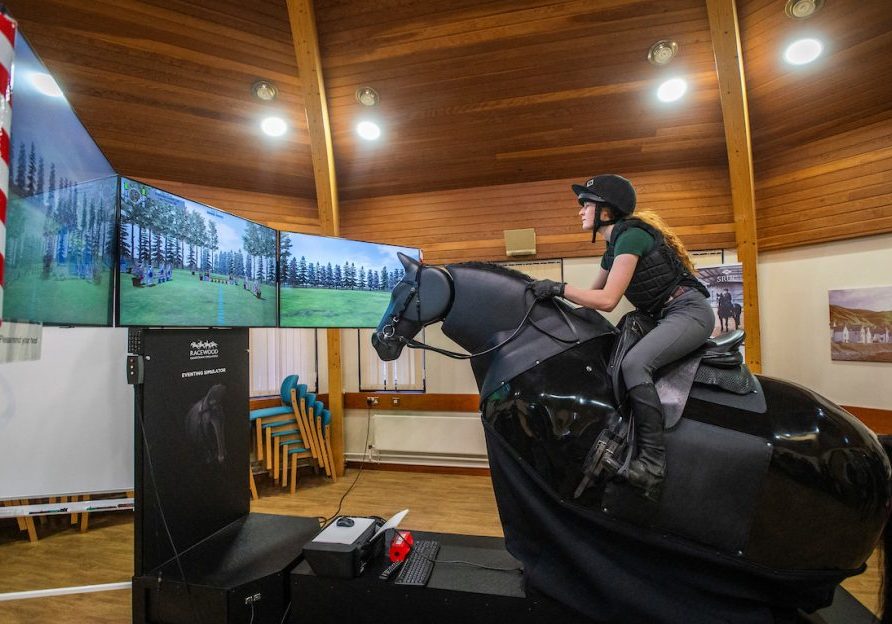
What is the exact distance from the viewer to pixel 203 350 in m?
2.01

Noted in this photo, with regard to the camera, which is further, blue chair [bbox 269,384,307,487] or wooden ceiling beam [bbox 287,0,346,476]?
blue chair [bbox 269,384,307,487]

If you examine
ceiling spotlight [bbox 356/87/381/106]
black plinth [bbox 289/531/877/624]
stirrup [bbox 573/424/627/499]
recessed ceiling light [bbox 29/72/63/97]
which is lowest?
black plinth [bbox 289/531/877/624]

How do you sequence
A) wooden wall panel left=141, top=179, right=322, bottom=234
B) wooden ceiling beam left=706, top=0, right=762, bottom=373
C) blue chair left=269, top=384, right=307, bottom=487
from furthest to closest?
1. wooden wall panel left=141, top=179, right=322, bottom=234
2. blue chair left=269, top=384, right=307, bottom=487
3. wooden ceiling beam left=706, top=0, right=762, bottom=373

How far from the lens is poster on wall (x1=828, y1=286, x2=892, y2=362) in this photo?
10.0ft

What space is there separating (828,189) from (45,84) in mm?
4894

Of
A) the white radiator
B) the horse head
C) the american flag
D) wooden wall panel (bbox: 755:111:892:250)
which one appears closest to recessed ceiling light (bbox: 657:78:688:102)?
wooden wall panel (bbox: 755:111:892:250)

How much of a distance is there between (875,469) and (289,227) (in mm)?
4666

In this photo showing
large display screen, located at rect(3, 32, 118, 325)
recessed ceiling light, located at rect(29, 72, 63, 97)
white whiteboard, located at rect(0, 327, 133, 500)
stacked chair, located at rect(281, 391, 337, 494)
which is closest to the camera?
large display screen, located at rect(3, 32, 118, 325)

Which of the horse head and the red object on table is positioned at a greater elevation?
the horse head

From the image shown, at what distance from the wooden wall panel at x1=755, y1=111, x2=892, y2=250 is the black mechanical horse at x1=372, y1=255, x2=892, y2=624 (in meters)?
2.74

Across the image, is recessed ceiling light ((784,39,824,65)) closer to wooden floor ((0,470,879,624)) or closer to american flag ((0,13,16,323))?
wooden floor ((0,470,879,624))

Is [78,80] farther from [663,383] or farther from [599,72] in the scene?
[663,383]

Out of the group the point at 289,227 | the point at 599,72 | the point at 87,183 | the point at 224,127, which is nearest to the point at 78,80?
the point at 224,127

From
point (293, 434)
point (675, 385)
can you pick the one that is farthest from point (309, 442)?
point (675, 385)
